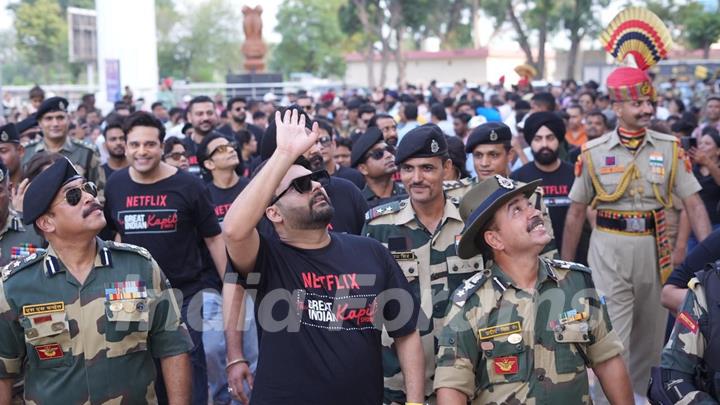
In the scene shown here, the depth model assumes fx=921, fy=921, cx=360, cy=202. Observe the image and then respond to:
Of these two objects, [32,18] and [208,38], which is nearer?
[32,18]

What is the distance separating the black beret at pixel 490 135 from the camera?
6.80m

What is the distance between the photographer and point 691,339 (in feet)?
12.5

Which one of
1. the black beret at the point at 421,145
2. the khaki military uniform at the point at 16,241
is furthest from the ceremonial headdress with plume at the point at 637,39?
the khaki military uniform at the point at 16,241

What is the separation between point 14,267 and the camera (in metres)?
4.32

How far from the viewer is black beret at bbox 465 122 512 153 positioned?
680cm

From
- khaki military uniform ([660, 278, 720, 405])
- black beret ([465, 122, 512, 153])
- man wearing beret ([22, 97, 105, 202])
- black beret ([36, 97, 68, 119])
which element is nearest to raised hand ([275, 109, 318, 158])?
khaki military uniform ([660, 278, 720, 405])

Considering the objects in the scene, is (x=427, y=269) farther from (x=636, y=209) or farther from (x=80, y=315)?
(x=636, y=209)

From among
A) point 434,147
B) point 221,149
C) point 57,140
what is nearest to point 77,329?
point 434,147

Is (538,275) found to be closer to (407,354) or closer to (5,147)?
(407,354)

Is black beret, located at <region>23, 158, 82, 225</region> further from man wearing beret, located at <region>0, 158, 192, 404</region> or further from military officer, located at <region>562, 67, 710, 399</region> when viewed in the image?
military officer, located at <region>562, 67, 710, 399</region>

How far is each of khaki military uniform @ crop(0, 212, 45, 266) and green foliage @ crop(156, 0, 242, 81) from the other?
76.3 meters

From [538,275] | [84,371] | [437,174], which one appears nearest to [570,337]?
[538,275]

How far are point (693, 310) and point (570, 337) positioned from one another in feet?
1.69

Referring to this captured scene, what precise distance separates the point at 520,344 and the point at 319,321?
34.6 inches
